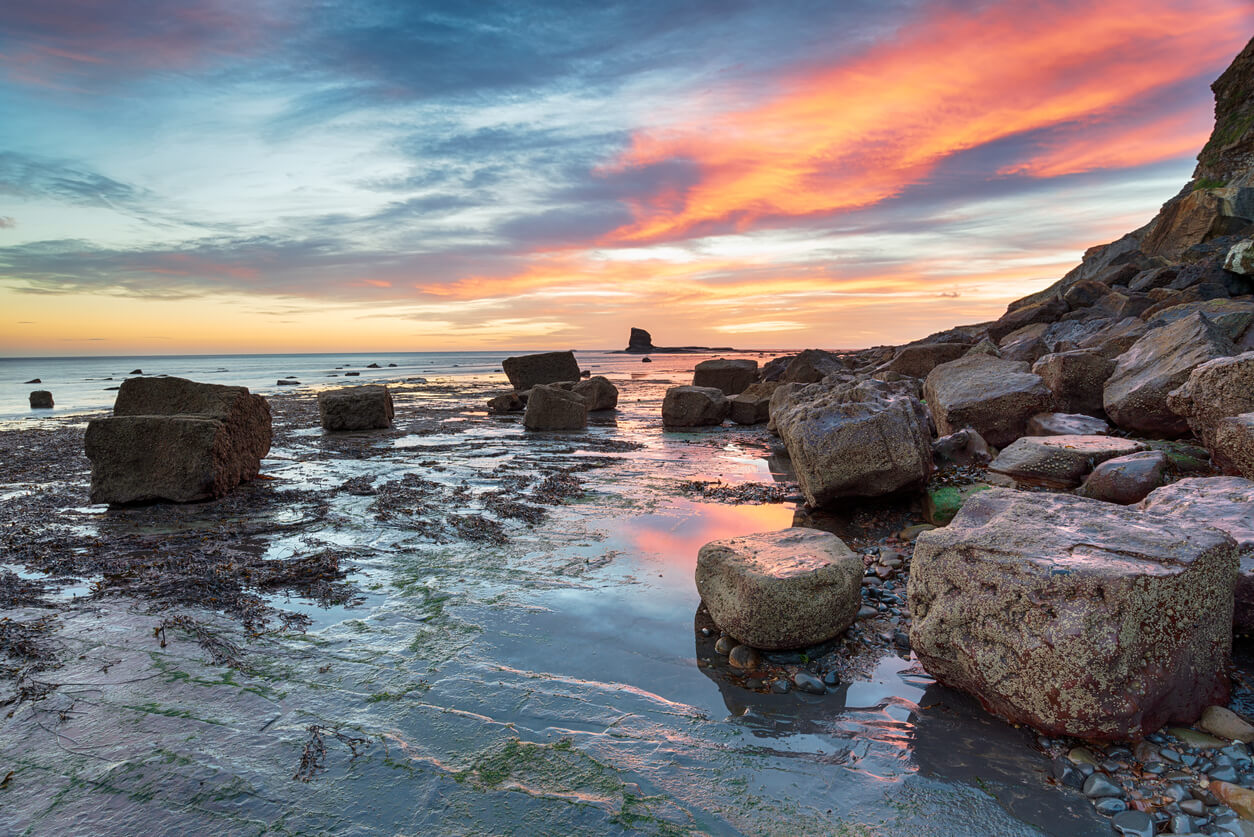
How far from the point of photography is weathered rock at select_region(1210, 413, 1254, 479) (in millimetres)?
4848

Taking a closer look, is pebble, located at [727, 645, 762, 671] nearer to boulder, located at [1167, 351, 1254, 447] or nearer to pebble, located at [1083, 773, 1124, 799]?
pebble, located at [1083, 773, 1124, 799]

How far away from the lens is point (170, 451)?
8.32m

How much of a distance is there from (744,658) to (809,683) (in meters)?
0.49

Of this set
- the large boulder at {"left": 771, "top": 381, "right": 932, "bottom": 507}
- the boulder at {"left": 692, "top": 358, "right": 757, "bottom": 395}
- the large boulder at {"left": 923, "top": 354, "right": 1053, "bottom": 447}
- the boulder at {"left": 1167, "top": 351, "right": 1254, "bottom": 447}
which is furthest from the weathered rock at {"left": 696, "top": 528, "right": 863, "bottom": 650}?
the boulder at {"left": 692, "top": 358, "right": 757, "bottom": 395}

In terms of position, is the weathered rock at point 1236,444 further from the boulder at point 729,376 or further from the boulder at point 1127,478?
the boulder at point 729,376

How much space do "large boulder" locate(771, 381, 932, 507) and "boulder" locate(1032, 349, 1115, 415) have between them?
2674mm

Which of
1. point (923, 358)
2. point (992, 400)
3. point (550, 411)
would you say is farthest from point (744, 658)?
point (923, 358)

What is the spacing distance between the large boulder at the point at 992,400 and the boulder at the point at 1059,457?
1.57 m

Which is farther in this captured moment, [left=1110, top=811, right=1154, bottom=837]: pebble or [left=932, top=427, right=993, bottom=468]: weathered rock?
[left=932, top=427, right=993, bottom=468]: weathered rock

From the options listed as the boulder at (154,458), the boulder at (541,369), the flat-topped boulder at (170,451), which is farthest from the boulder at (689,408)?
the boulder at (154,458)

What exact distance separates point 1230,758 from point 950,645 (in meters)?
1.27

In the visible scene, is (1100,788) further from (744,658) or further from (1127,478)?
(1127,478)

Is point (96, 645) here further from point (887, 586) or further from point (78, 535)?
point (887, 586)

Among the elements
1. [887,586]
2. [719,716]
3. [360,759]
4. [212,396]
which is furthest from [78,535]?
[887,586]
